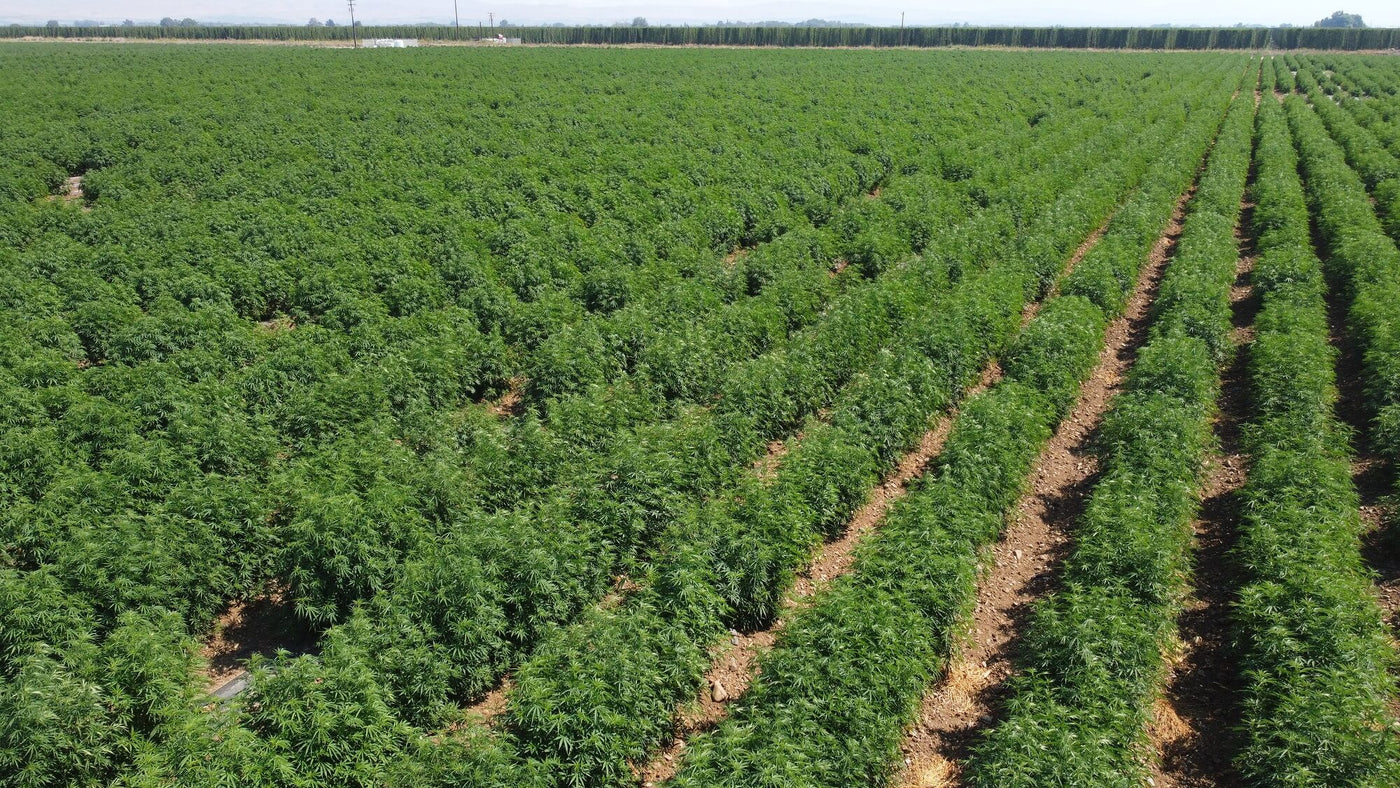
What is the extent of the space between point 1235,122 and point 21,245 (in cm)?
5433

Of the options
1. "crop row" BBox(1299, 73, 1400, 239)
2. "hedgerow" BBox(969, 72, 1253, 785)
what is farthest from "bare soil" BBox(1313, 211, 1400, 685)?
"crop row" BBox(1299, 73, 1400, 239)

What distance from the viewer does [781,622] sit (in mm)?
10492

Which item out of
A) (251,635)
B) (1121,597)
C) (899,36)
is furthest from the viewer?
(899,36)

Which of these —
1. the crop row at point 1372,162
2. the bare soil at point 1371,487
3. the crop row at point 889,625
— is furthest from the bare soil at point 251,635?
the crop row at point 1372,162

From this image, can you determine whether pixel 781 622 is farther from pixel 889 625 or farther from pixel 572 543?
pixel 572 543

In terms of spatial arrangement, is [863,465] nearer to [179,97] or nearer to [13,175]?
[13,175]

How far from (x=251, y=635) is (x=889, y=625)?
821 centimetres

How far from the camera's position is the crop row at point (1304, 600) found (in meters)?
7.39

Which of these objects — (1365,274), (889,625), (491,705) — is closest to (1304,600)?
(889,625)

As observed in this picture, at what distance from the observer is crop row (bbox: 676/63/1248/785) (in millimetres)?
7305

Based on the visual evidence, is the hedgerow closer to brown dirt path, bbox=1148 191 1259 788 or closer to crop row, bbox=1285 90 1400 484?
brown dirt path, bbox=1148 191 1259 788

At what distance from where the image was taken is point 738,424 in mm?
12727

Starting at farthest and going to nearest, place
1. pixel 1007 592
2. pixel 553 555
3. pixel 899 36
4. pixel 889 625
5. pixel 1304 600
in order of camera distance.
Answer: pixel 899 36 < pixel 1007 592 < pixel 553 555 < pixel 1304 600 < pixel 889 625

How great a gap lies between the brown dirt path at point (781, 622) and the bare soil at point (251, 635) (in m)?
4.94
